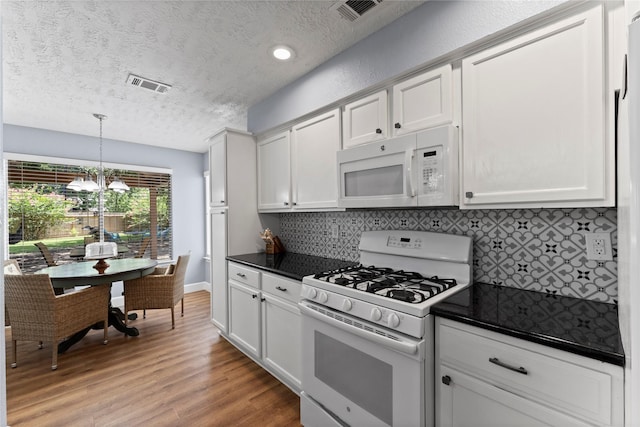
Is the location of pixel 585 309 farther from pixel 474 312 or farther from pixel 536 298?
pixel 474 312

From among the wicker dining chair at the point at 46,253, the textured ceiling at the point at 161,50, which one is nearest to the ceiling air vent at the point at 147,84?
the textured ceiling at the point at 161,50

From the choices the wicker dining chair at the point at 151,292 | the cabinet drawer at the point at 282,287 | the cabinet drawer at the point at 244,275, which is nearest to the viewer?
the cabinet drawer at the point at 282,287

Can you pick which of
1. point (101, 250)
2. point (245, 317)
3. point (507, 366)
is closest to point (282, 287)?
point (245, 317)

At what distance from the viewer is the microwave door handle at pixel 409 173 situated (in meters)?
1.66

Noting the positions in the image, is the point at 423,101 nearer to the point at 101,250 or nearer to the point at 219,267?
the point at 219,267

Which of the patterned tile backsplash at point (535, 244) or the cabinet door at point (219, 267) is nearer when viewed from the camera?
the patterned tile backsplash at point (535, 244)

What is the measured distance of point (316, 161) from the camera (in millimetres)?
2412

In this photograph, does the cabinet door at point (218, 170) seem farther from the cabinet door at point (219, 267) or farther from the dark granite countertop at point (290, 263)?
the dark granite countertop at point (290, 263)

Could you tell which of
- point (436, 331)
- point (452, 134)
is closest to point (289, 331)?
point (436, 331)

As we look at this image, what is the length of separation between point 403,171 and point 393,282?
653mm

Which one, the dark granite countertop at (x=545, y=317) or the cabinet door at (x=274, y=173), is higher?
the cabinet door at (x=274, y=173)

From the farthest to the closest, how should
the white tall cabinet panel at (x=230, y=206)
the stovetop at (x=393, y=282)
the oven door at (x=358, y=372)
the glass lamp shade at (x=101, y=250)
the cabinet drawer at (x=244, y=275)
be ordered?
the glass lamp shade at (x=101, y=250) → the white tall cabinet panel at (x=230, y=206) → the cabinet drawer at (x=244, y=275) → the stovetop at (x=393, y=282) → the oven door at (x=358, y=372)

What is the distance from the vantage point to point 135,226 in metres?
4.63

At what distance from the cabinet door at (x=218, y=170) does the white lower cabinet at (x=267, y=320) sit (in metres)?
0.72
